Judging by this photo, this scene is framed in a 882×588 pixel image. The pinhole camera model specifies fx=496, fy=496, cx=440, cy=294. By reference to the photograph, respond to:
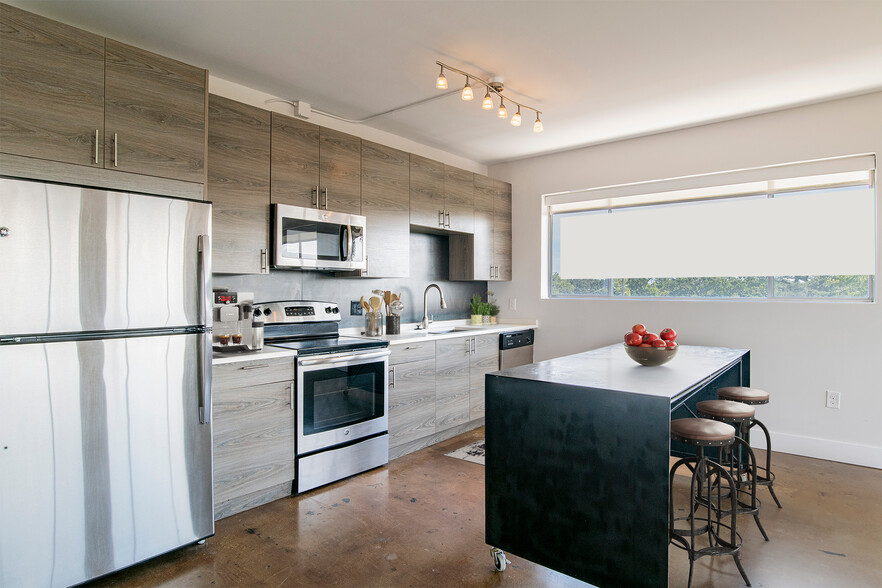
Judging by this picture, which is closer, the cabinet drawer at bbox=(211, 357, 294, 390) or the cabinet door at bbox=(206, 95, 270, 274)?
the cabinet drawer at bbox=(211, 357, 294, 390)

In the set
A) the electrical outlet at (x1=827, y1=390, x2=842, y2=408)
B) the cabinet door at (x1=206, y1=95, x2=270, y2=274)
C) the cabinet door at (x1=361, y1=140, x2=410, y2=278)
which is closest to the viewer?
the cabinet door at (x1=206, y1=95, x2=270, y2=274)

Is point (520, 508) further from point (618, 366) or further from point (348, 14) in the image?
point (348, 14)

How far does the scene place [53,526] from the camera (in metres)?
1.93

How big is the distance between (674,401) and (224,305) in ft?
8.29

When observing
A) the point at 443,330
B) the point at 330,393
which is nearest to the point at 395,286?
the point at 443,330

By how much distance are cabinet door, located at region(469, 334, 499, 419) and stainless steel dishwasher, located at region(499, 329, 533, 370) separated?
12 centimetres

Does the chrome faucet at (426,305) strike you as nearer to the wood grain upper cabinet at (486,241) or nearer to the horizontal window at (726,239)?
the wood grain upper cabinet at (486,241)

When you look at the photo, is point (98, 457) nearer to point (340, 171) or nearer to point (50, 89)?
point (50, 89)

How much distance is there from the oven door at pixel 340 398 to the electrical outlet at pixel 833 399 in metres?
3.20

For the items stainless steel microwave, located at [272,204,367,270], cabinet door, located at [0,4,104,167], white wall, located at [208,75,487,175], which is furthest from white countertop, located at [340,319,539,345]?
cabinet door, located at [0,4,104,167]

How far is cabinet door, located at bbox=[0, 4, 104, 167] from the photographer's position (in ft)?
6.37

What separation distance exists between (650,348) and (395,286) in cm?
243

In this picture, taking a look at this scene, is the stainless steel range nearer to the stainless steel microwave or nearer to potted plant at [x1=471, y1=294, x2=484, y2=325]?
the stainless steel microwave

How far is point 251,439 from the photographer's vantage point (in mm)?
2699
